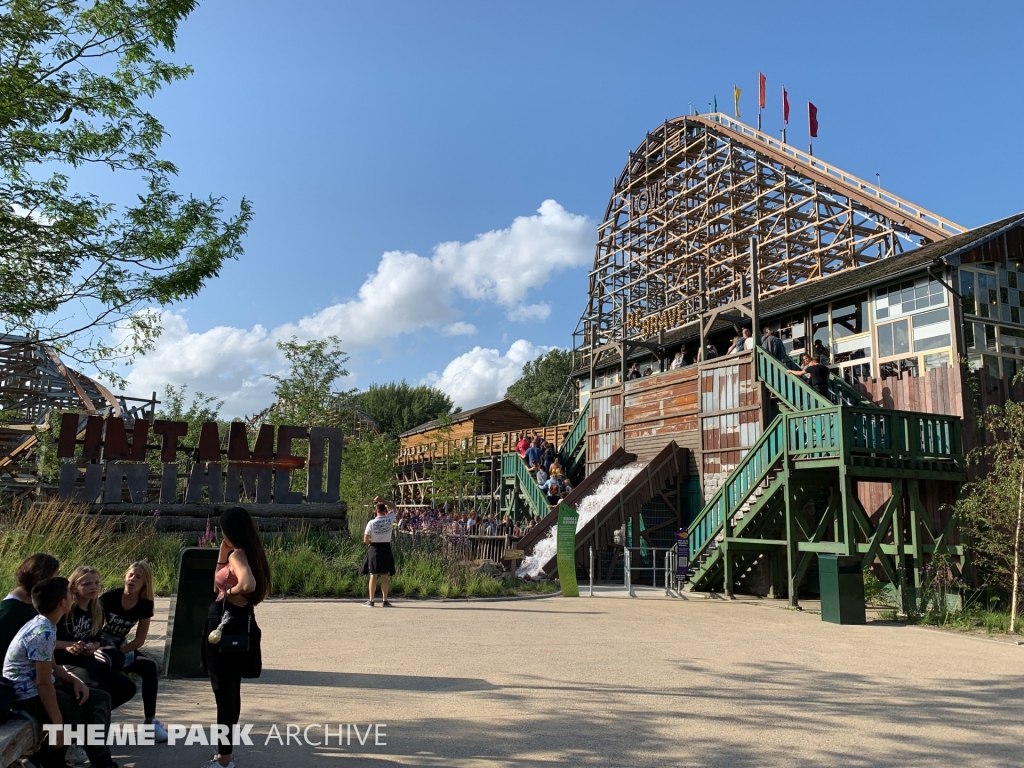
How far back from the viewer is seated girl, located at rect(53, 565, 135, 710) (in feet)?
15.3

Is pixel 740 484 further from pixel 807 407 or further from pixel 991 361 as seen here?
pixel 991 361

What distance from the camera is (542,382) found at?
218 ft

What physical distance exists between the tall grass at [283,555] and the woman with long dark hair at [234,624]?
5753 mm

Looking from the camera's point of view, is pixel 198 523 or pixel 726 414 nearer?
pixel 198 523

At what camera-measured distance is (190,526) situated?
14906 mm

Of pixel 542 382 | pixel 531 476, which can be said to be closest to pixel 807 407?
pixel 531 476

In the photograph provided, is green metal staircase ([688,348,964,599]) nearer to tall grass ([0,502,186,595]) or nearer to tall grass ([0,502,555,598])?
tall grass ([0,502,555,598])

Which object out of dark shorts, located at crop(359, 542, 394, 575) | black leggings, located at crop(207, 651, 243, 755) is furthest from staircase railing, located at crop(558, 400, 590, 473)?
black leggings, located at crop(207, 651, 243, 755)

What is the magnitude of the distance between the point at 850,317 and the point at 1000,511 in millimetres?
9951

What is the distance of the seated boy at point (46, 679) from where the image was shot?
3.92 metres

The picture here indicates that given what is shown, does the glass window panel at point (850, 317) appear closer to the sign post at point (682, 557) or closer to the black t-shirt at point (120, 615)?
the sign post at point (682, 557)

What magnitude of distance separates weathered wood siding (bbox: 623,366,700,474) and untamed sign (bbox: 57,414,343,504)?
7.89 metres

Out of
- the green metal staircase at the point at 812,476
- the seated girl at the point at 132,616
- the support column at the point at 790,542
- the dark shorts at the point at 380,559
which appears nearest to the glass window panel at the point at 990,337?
the green metal staircase at the point at 812,476

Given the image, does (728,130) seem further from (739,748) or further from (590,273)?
(739,748)
